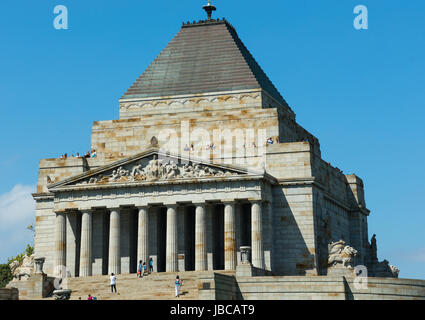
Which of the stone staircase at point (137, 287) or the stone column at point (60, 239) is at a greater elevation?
the stone column at point (60, 239)

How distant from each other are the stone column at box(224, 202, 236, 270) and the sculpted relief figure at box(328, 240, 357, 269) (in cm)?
833

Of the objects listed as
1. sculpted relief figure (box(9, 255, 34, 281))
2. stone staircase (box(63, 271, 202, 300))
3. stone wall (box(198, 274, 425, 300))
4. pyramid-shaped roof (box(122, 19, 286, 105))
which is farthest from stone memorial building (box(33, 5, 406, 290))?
stone wall (box(198, 274, 425, 300))

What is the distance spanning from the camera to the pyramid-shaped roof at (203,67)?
80.5 metres

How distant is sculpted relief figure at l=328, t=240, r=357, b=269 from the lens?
6962cm

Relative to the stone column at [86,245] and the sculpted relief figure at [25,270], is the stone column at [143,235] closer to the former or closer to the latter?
the stone column at [86,245]

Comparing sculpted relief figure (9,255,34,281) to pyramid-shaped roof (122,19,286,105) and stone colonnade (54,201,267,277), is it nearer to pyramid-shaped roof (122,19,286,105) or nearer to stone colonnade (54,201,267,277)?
stone colonnade (54,201,267,277)

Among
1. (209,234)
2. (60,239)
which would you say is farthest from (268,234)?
(60,239)

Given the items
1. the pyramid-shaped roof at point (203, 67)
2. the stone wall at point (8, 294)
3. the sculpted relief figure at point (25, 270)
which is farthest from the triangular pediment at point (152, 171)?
the stone wall at point (8, 294)

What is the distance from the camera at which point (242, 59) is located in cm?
8188

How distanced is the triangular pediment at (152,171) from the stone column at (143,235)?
8.72 feet
